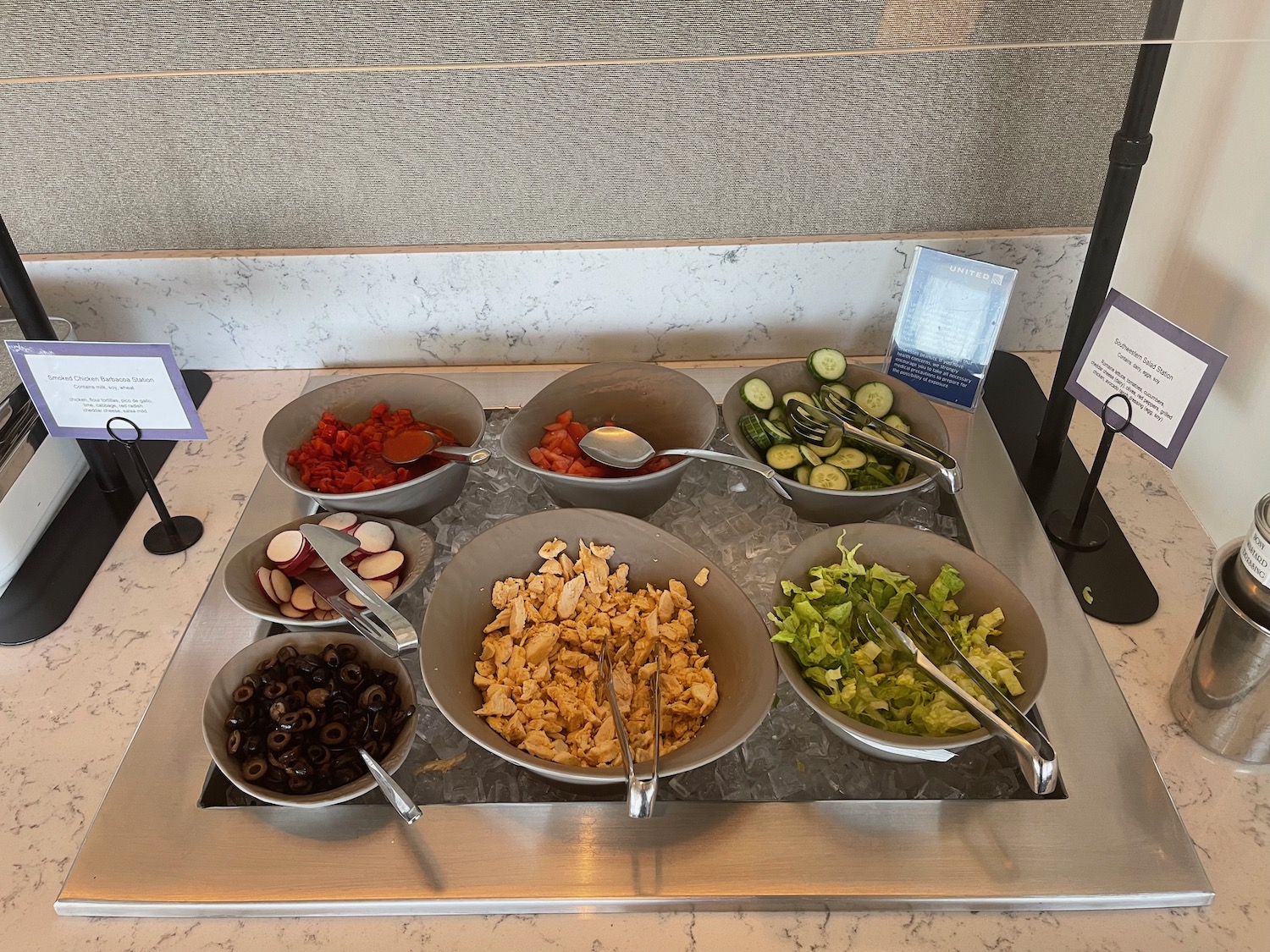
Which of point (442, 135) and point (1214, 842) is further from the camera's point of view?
point (442, 135)

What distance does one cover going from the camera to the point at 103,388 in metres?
1.00

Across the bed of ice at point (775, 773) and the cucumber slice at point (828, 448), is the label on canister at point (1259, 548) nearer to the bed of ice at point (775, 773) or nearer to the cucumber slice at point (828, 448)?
the bed of ice at point (775, 773)

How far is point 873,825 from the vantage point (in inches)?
32.0

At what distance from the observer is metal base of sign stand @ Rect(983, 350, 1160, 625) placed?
1.01 meters

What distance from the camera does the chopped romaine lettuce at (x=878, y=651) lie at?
32.9 inches

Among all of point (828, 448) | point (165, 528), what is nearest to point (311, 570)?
point (165, 528)

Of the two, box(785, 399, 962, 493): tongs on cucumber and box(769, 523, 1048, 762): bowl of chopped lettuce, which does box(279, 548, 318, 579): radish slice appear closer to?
box(769, 523, 1048, 762): bowl of chopped lettuce

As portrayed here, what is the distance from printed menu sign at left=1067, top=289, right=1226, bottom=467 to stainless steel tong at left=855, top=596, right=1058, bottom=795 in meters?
0.33

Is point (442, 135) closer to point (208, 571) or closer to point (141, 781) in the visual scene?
point (208, 571)

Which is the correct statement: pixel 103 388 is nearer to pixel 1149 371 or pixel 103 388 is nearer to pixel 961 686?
pixel 961 686

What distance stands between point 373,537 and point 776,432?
0.53 metres

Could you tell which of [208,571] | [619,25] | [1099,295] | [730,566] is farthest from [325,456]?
[1099,295]

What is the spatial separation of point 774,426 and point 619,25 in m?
0.55

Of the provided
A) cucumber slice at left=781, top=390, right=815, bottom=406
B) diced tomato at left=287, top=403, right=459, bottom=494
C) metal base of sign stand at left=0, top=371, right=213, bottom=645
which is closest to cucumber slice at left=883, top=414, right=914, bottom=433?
cucumber slice at left=781, top=390, right=815, bottom=406
